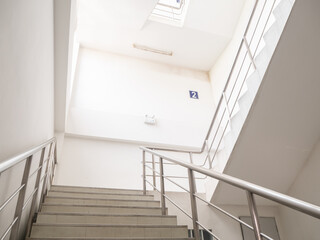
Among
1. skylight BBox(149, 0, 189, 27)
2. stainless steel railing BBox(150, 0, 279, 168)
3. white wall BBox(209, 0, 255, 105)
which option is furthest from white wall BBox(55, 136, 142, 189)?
skylight BBox(149, 0, 189, 27)

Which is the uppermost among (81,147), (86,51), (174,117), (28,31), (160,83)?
(86,51)

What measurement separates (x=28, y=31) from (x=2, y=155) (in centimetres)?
82

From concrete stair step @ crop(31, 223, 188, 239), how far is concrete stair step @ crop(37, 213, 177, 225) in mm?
193

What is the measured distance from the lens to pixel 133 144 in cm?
482

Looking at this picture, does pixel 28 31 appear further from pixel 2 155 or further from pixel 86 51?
pixel 86 51

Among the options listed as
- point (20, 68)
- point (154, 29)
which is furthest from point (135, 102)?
point (20, 68)

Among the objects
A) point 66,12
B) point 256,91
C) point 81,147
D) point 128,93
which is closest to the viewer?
point 66,12

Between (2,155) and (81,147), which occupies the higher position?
(81,147)

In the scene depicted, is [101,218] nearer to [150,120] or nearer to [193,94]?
[150,120]

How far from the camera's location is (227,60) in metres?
5.62

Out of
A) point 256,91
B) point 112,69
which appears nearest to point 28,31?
point 256,91

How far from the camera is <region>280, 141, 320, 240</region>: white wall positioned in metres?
3.07

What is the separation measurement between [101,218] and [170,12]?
4717mm

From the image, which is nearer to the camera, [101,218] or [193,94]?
[101,218]
